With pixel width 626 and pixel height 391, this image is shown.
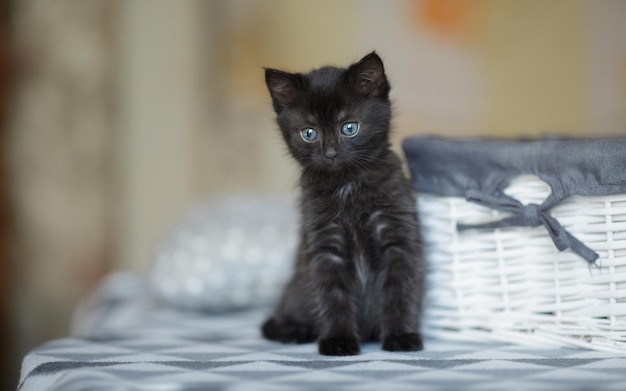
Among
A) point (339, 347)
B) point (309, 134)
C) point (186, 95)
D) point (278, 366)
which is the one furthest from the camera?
point (186, 95)

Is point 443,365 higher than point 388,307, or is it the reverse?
point 388,307

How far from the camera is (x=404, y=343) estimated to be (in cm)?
146

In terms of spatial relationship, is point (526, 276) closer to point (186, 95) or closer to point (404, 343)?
point (404, 343)

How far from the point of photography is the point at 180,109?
3.59 metres

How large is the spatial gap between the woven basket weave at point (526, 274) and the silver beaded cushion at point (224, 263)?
57cm

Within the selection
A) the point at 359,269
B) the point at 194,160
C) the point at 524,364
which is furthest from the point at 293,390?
the point at 194,160

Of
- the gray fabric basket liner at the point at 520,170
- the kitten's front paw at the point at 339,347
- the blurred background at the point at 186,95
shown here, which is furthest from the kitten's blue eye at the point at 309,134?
the blurred background at the point at 186,95

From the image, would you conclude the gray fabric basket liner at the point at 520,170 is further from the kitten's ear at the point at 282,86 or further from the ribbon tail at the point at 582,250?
the kitten's ear at the point at 282,86

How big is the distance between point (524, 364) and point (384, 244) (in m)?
0.43

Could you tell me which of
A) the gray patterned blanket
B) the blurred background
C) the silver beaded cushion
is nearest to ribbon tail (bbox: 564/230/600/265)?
the gray patterned blanket

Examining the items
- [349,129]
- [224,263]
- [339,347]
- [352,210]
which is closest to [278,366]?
[339,347]

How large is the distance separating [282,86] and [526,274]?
67cm

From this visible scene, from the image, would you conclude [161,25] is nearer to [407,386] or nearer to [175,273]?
[175,273]

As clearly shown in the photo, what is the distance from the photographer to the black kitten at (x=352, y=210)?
1524 millimetres
